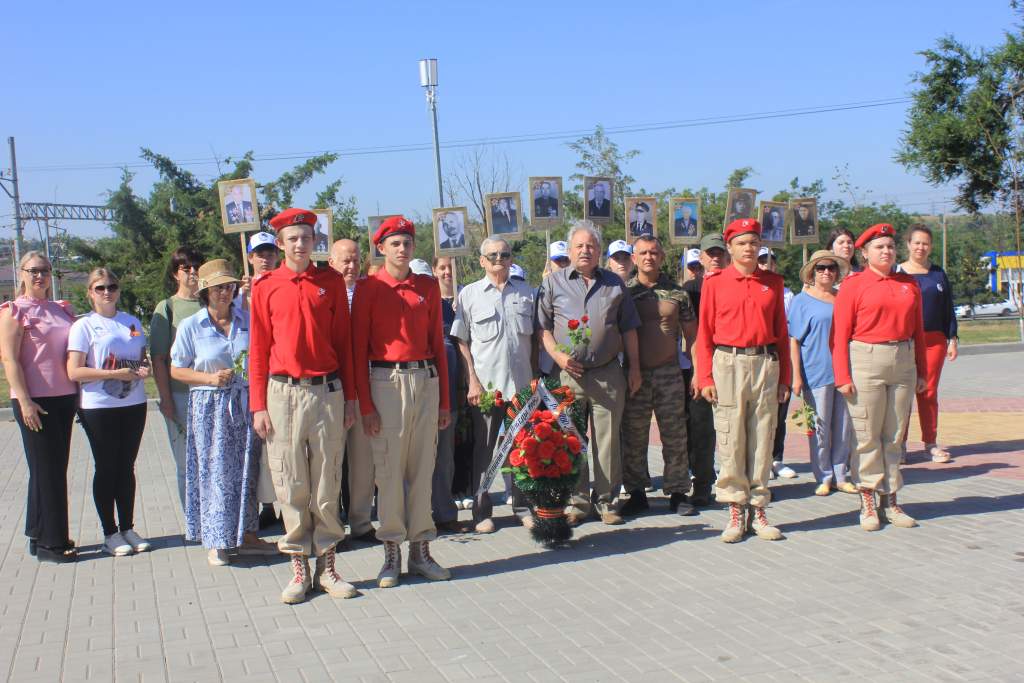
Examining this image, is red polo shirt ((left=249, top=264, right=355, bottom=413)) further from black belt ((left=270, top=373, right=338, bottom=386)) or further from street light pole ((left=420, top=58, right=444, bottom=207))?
street light pole ((left=420, top=58, right=444, bottom=207))

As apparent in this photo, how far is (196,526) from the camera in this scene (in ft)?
21.3

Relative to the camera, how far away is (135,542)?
22.5 ft

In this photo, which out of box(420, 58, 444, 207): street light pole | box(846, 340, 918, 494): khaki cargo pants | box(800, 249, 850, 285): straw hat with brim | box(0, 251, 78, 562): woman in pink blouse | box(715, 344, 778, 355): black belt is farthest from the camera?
box(420, 58, 444, 207): street light pole

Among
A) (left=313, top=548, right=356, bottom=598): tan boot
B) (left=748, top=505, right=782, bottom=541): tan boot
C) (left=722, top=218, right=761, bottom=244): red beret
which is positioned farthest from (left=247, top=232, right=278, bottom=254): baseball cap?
(left=748, top=505, right=782, bottom=541): tan boot

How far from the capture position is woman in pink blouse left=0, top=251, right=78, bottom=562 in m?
6.42

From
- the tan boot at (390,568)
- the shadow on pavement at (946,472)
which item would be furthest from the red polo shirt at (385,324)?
the shadow on pavement at (946,472)

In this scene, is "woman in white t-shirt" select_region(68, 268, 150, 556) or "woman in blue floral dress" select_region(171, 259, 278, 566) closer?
"woman in blue floral dress" select_region(171, 259, 278, 566)

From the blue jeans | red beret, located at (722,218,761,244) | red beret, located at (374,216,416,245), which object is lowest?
the blue jeans

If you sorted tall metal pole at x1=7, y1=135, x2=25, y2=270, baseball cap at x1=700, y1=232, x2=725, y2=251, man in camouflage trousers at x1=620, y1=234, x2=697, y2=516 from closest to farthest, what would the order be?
man in camouflage trousers at x1=620, y1=234, x2=697, y2=516, baseball cap at x1=700, y1=232, x2=725, y2=251, tall metal pole at x1=7, y1=135, x2=25, y2=270

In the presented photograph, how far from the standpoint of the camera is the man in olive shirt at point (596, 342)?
688 cm

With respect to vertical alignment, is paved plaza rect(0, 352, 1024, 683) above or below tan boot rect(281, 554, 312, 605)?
below

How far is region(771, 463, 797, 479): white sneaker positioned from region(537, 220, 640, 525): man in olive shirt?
2.29 m

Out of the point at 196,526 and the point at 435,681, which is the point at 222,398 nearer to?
the point at 196,526

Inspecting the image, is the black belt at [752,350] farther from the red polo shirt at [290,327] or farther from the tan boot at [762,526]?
the red polo shirt at [290,327]
